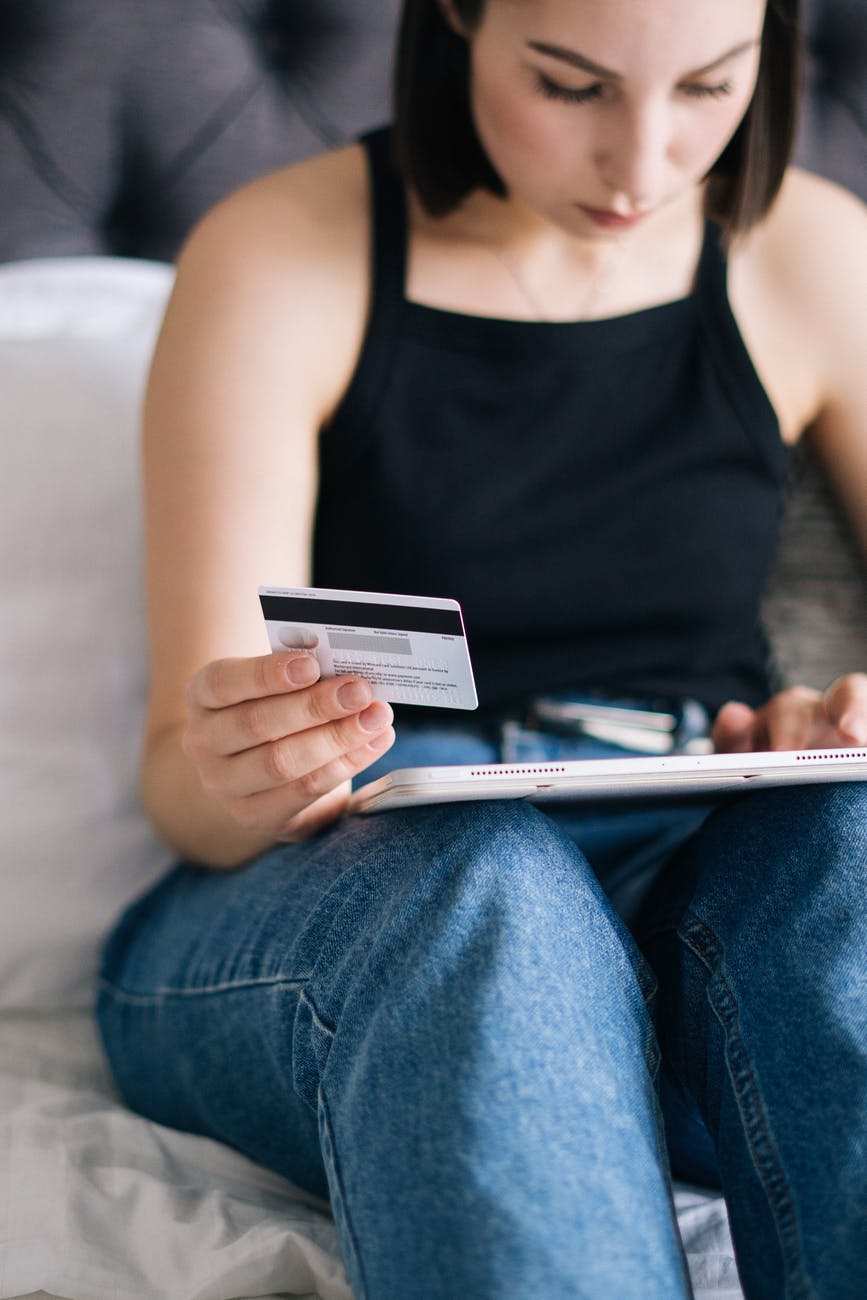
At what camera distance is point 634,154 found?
71cm

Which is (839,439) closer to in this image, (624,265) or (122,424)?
(624,265)

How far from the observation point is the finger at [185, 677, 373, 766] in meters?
0.55

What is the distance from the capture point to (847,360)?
0.91 metres

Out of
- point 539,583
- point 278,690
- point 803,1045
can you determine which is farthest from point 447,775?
point 539,583

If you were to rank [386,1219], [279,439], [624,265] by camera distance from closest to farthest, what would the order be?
[386,1219] < [279,439] < [624,265]

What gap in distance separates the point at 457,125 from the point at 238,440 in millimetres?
280

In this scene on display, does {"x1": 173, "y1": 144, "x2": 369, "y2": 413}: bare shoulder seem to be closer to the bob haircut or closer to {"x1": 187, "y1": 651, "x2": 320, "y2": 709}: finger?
the bob haircut

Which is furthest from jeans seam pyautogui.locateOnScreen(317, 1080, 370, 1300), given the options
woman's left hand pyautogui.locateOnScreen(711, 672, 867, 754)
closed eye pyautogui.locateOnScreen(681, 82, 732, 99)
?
closed eye pyautogui.locateOnScreen(681, 82, 732, 99)

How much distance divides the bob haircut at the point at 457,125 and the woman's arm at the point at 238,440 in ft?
0.18

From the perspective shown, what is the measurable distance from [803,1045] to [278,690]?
10.6 inches

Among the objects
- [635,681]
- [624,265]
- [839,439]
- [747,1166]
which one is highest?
[624,265]

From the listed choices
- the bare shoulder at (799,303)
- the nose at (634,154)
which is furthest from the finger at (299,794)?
the bare shoulder at (799,303)

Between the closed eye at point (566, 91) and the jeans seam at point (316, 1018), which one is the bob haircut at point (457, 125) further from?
the jeans seam at point (316, 1018)

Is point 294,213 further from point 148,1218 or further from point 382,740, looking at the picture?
point 148,1218
